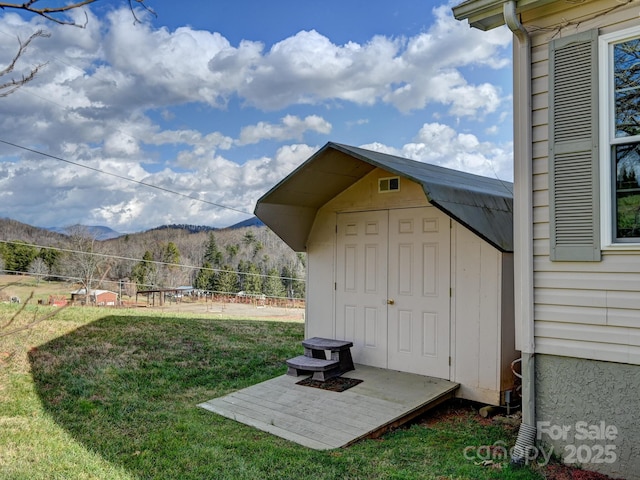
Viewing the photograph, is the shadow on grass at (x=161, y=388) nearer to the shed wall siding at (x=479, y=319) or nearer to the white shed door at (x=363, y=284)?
the white shed door at (x=363, y=284)

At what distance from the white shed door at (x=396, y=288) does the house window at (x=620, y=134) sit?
234cm

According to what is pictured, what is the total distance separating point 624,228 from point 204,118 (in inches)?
882

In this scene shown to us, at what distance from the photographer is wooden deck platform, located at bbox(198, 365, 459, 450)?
4152 mm

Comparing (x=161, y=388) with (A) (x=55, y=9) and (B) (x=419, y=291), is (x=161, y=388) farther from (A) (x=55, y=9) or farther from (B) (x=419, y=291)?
(A) (x=55, y=9)

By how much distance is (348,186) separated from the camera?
6.42m

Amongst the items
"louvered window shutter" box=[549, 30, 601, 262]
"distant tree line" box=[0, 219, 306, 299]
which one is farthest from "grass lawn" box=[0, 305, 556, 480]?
"distant tree line" box=[0, 219, 306, 299]

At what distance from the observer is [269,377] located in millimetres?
6242

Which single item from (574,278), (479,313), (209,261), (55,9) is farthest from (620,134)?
(209,261)

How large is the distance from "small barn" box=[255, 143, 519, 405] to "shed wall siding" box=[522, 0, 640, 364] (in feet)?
3.72

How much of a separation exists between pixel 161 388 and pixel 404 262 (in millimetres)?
3473

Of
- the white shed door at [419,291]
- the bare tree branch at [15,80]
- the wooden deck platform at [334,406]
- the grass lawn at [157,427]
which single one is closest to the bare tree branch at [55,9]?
the bare tree branch at [15,80]

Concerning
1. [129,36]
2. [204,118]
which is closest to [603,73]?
[129,36]

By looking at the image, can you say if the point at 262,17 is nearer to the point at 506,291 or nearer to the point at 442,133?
the point at 442,133

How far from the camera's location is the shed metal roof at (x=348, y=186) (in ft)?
15.7
